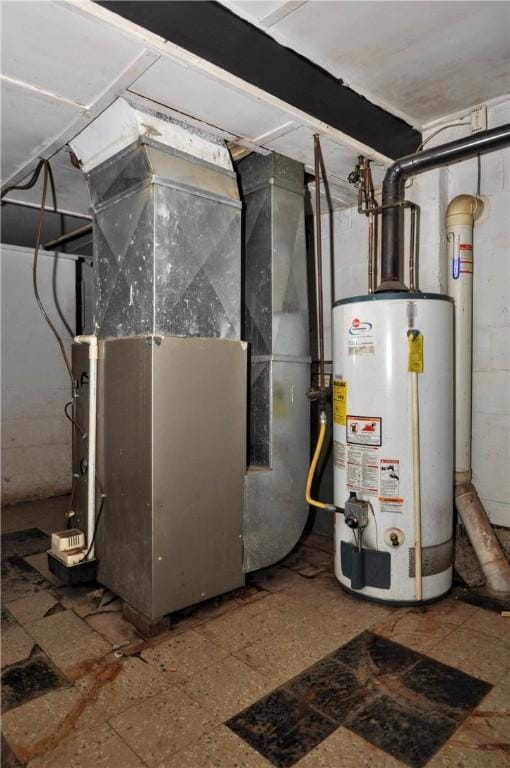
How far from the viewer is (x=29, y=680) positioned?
5.92 ft

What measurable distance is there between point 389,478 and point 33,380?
353 centimetres

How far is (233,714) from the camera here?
→ 1.61 metres

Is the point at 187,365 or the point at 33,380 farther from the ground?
the point at 187,365

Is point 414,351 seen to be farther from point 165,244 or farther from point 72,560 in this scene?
point 72,560

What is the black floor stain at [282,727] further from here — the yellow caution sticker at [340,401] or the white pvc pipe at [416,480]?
the yellow caution sticker at [340,401]

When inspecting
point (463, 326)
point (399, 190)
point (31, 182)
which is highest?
point (31, 182)

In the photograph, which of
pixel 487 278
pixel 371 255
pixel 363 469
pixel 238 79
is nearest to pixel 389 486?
pixel 363 469

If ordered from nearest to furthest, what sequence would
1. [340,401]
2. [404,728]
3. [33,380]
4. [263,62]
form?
[404,728] → [263,62] → [340,401] → [33,380]

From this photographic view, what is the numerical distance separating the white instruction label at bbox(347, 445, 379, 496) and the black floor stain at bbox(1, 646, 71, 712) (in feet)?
5.00

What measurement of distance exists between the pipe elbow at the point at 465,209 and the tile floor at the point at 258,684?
2.05 m

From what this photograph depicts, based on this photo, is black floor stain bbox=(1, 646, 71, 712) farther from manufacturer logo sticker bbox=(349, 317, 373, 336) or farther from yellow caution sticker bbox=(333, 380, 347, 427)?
manufacturer logo sticker bbox=(349, 317, 373, 336)

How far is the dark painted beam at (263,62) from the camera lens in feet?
5.65

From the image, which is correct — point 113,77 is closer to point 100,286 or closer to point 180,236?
point 180,236

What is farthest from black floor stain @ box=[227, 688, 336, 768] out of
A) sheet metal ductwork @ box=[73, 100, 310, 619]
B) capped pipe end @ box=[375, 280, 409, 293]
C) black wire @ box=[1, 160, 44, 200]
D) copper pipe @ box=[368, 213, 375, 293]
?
black wire @ box=[1, 160, 44, 200]
